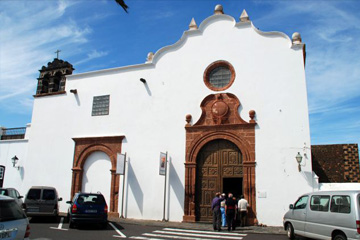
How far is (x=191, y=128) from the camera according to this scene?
16.0 meters

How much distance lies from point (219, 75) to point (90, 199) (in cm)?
867

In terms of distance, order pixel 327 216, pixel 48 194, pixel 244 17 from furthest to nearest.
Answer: pixel 244 17, pixel 48 194, pixel 327 216

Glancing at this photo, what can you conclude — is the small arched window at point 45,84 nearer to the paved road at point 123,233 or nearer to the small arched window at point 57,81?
the small arched window at point 57,81

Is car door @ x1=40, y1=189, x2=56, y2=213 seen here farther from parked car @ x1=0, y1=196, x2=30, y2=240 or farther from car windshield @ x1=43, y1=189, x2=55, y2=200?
parked car @ x1=0, y1=196, x2=30, y2=240

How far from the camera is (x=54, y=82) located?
2100 centimetres

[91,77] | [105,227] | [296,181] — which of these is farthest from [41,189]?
[296,181]

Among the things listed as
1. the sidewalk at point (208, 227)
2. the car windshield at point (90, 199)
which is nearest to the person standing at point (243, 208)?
the sidewalk at point (208, 227)

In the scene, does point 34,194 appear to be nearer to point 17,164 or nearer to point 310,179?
point 17,164

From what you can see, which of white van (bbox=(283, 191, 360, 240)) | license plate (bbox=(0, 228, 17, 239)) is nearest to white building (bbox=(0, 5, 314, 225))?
white van (bbox=(283, 191, 360, 240))

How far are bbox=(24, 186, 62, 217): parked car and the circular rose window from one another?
9.14 m

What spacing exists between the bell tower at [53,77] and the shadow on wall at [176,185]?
960 cm

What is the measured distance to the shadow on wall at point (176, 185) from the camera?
15.5 meters

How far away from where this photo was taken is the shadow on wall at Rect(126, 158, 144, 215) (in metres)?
16.3

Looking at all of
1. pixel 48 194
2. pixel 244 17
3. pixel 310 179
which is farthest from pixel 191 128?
pixel 48 194
